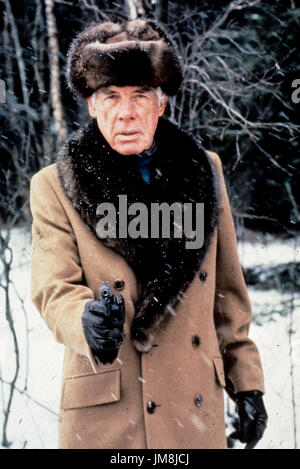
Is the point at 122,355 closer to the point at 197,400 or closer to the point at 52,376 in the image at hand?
the point at 197,400

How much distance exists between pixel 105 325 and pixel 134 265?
0.50 m

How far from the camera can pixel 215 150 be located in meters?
6.29

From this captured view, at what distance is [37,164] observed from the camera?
23.6ft

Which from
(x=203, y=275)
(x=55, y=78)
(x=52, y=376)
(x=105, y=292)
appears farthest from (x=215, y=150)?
(x=105, y=292)

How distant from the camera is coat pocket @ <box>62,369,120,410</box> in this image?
2.00 metres

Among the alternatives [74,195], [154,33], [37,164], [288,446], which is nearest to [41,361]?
[288,446]

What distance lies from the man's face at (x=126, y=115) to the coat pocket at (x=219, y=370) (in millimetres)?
949

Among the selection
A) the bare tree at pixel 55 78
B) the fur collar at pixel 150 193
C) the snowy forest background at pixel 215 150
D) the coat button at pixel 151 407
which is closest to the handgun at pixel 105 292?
the fur collar at pixel 150 193

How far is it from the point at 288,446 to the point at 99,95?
126 inches

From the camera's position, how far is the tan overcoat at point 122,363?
2.01m

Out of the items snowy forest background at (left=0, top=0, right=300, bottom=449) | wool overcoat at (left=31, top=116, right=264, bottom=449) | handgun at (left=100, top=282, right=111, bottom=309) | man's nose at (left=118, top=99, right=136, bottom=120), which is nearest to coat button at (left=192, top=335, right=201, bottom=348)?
wool overcoat at (left=31, top=116, right=264, bottom=449)

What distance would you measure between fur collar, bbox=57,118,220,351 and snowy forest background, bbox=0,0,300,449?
2.03 ft

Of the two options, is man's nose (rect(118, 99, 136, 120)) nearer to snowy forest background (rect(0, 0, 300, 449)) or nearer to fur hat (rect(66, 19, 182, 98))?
fur hat (rect(66, 19, 182, 98))

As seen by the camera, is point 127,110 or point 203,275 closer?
point 127,110
